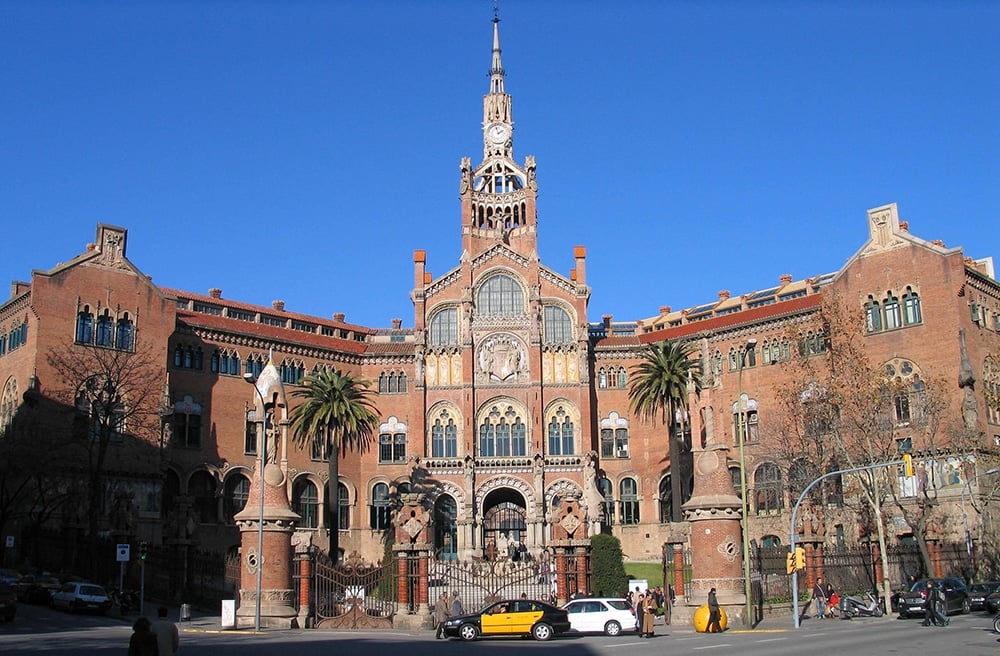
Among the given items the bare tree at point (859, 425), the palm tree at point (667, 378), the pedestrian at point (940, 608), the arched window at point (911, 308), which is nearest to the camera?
the pedestrian at point (940, 608)

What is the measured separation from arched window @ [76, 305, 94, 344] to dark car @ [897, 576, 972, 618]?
1774 inches

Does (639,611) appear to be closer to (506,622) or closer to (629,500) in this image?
(506,622)

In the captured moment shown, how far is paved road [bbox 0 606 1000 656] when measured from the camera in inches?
1002

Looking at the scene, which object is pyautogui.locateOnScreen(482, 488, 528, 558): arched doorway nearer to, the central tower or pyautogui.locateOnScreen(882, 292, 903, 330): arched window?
the central tower

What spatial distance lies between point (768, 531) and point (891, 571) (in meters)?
12.8

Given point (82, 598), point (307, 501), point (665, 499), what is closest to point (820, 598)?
point (82, 598)

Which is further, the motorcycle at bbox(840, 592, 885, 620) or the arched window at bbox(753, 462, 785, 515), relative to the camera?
the arched window at bbox(753, 462, 785, 515)

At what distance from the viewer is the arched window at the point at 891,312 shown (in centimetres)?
5904

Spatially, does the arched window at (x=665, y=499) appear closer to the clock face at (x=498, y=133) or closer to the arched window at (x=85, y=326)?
the clock face at (x=498, y=133)

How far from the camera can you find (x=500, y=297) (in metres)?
73.1

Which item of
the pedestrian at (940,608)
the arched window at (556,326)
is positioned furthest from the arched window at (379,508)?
the pedestrian at (940,608)

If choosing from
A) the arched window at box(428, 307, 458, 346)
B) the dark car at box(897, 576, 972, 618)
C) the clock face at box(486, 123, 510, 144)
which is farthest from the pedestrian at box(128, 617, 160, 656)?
the clock face at box(486, 123, 510, 144)

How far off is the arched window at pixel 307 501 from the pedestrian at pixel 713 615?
4088cm

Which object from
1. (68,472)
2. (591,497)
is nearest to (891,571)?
(591,497)
